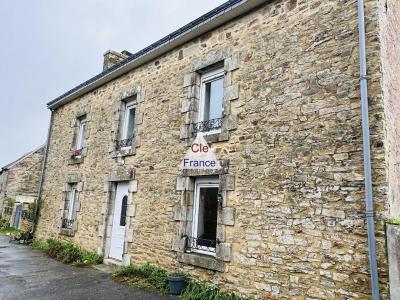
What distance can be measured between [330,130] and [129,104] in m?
5.78

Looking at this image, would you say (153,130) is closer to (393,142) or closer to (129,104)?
(129,104)

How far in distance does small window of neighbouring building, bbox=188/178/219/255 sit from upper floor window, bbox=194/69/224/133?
1.04m

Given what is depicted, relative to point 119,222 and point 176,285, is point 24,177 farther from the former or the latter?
point 176,285

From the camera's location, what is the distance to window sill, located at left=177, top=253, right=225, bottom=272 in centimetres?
508

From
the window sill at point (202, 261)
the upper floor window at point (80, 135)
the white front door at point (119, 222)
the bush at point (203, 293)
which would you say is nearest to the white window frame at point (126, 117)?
the white front door at point (119, 222)

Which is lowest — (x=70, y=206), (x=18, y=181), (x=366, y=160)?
(x=70, y=206)

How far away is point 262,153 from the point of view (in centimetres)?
493

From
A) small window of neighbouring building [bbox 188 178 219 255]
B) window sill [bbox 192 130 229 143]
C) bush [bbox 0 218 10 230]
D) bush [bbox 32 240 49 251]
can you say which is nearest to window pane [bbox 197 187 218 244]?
small window of neighbouring building [bbox 188 178 219 255]

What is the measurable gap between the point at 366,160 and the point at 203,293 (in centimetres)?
318

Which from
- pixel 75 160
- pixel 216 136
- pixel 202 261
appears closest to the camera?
pixel 202 261

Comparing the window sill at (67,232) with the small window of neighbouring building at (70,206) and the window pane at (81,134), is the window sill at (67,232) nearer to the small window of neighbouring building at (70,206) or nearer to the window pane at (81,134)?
the small window of neighbouring building at (70,206)

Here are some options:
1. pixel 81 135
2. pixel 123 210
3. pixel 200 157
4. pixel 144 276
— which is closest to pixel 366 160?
pixel 200 157

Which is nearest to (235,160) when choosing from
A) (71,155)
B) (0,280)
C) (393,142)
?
(393,142)

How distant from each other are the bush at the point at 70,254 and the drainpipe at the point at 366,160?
20.7 ft
